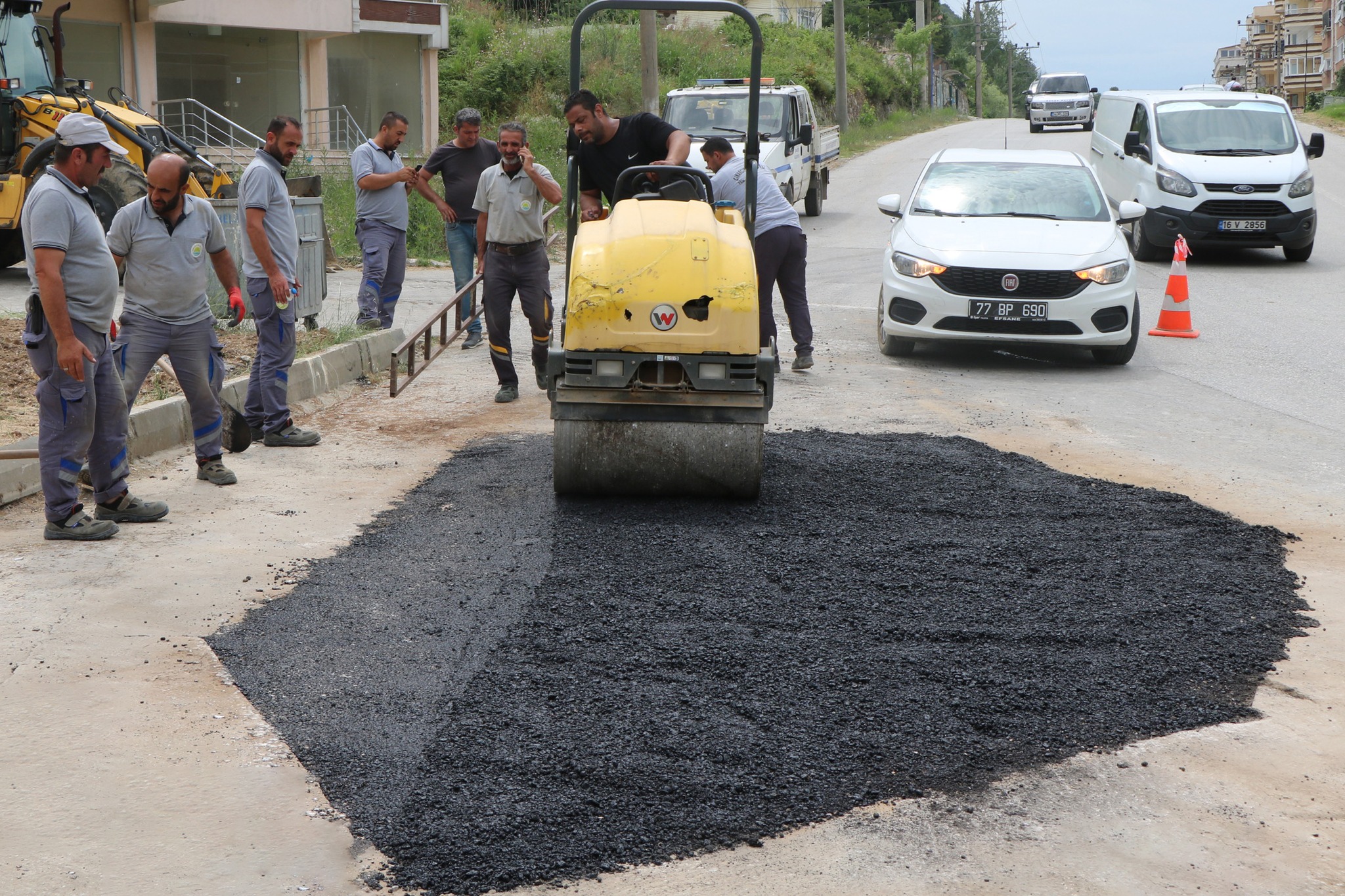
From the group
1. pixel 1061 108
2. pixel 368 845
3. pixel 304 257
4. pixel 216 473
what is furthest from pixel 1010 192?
pixel 1061 108

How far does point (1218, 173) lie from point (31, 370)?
1290 cm

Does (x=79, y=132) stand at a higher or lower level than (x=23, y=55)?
lower

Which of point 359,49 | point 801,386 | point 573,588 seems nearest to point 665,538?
point 573,588

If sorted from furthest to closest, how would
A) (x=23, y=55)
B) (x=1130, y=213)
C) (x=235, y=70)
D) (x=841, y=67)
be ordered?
(x=841, y=67) < (x=235, y=70) < (x=23, y=55) < (x=1130, y=213)

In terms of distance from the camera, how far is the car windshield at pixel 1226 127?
15875 millimetres

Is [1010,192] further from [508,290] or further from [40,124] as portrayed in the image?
[40,124]

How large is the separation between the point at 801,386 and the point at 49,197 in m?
5.33

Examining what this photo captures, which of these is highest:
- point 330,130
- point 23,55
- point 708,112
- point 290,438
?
point 330,130

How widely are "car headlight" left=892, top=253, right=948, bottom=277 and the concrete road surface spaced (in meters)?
1.23

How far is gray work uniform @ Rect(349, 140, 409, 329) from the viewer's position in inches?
398

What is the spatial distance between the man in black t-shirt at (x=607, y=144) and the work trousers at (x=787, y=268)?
2.07 metres

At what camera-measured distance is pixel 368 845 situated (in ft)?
10.7

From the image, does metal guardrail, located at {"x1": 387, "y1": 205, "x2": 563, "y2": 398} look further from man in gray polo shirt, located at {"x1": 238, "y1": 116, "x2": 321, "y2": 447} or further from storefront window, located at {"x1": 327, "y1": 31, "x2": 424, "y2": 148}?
storefront window, located at {"x1": 327, "y1": 31, "x2": 424, "y2": 148}

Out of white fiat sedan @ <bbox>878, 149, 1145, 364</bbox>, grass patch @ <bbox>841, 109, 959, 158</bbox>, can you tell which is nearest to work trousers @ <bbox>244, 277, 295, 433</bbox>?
white fiat sedan @ <bbox>878, 149, 1145, 364</bbox>
